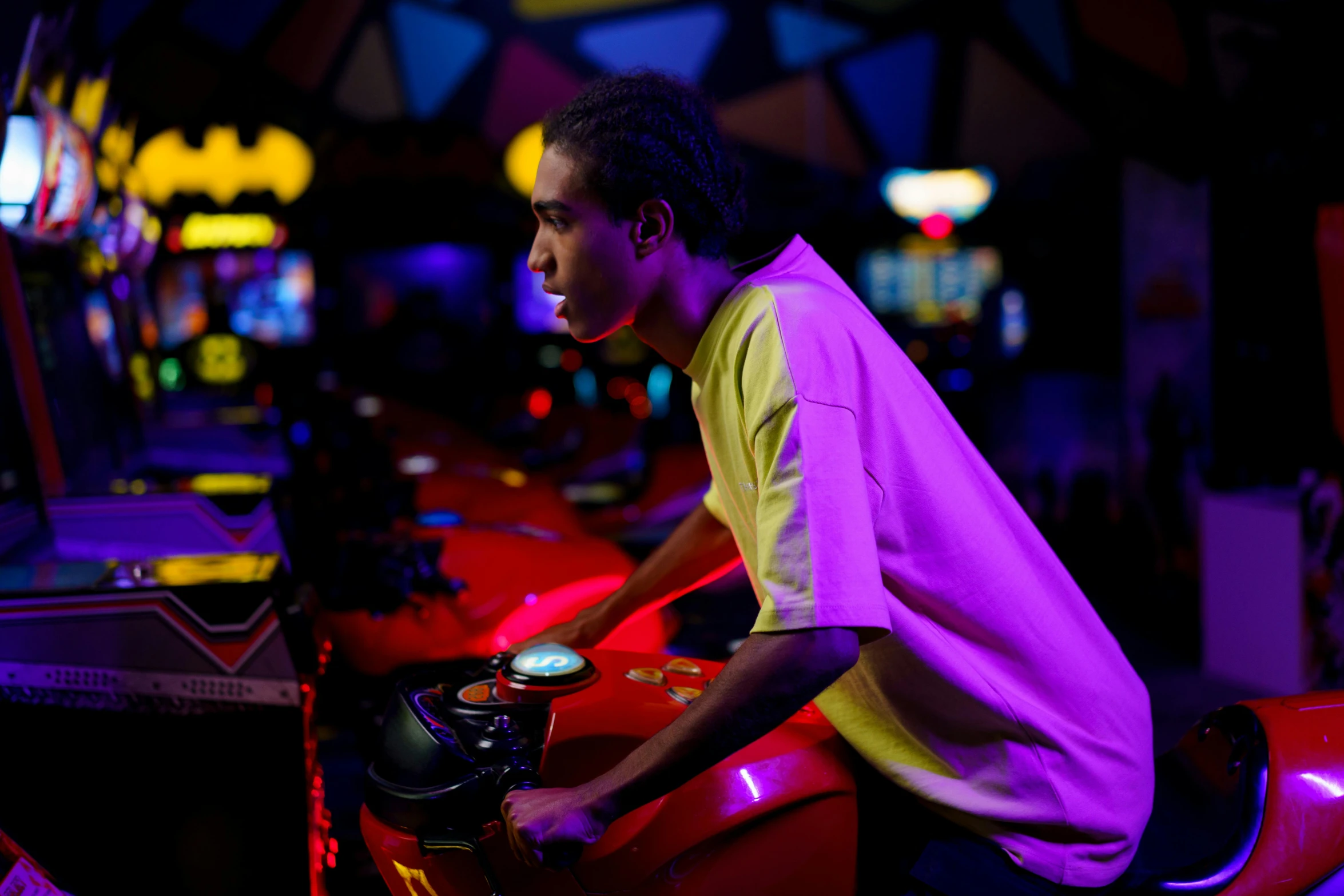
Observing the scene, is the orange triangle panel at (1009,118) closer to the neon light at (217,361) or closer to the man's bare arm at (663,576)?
the neon light at (217,361)

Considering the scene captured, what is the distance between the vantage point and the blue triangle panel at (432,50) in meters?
9.62

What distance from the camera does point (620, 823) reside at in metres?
1.13

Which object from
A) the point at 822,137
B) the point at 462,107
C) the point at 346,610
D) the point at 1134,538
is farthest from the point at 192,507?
the point at 822,137

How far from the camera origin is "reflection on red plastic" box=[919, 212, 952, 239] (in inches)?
366

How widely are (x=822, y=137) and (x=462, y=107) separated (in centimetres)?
357

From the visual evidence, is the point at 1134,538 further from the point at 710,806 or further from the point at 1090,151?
the point at 710,806

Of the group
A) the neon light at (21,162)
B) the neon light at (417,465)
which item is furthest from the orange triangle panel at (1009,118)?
the neon light at (21,162)

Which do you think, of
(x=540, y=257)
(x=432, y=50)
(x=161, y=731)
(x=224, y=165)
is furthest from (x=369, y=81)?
(x=540, y=257)

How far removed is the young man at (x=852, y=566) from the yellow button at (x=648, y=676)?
0.21 metres

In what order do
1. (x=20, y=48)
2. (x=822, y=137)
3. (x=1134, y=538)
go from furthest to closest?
1. (x=822, y=137)
2. (x=1134, y=538)
3. (x=20, y=48)

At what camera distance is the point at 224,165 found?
27.5 feet

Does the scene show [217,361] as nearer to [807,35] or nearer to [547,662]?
[807,35]

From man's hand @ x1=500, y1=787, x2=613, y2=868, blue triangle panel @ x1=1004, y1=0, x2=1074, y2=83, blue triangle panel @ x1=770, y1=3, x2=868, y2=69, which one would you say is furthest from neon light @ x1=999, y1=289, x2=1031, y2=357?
man's hand @ x1=500, y1=787, x2=613, y2=868

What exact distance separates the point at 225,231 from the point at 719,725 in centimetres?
873
